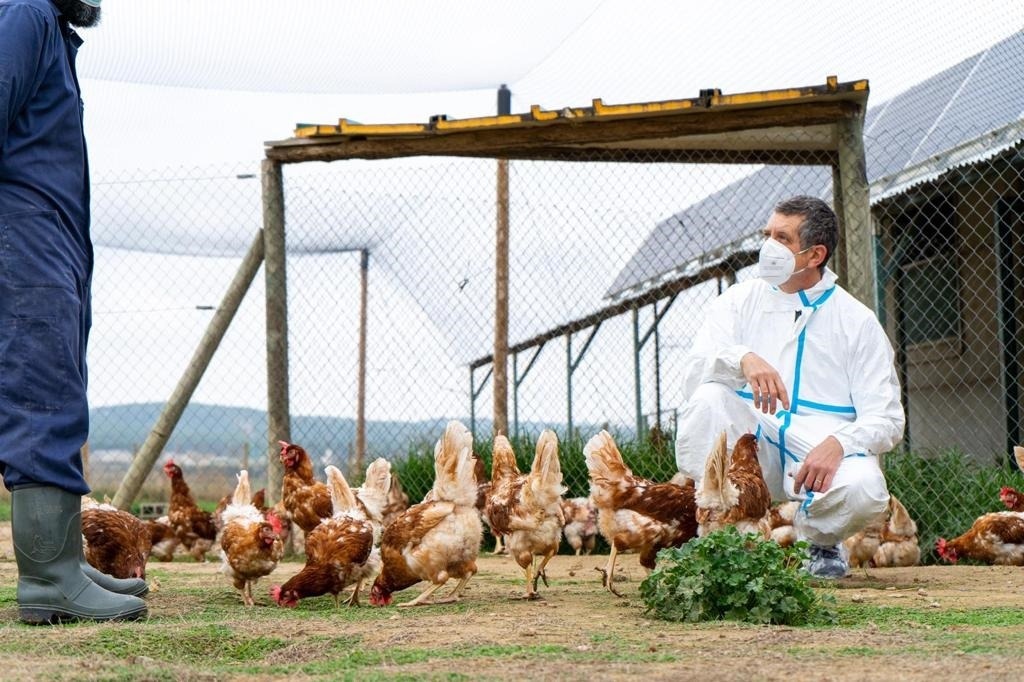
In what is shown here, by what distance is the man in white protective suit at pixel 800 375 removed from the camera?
502 centimetres

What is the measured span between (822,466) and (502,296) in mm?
5053

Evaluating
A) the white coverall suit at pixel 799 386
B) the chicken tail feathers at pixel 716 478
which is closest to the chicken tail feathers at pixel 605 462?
the white coverall suit at pixel 799 386

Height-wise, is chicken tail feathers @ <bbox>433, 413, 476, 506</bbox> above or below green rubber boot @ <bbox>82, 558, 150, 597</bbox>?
above

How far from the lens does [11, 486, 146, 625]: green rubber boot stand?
388 centimetres

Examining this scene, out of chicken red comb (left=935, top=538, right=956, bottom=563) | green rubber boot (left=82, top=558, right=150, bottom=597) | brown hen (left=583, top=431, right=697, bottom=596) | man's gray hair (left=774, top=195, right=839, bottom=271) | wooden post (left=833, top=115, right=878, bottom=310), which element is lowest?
chicken red comb (left=935, top=538, right=956, bottom=563)

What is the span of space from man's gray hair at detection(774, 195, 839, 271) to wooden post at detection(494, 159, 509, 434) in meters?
4.32

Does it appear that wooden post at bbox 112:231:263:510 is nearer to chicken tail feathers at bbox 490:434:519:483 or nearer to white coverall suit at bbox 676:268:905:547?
chicken tail feathers at bbox 490:434:519:483

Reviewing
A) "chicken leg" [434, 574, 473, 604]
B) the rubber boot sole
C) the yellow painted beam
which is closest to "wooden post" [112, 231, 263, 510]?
the yellow painted beam

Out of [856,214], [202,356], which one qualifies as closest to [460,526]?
[856,214]

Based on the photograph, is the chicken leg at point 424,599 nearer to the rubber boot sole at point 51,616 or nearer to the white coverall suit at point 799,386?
the white coverall suit at point 799,386

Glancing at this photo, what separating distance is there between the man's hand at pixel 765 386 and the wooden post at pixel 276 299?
4058 mm

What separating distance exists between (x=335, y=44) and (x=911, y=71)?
15.7ft

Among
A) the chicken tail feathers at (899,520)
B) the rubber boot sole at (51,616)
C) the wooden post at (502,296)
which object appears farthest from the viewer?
the wooden post at (502,296)

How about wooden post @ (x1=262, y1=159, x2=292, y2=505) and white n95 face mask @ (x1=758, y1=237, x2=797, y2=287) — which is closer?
white n95 face mask @ (x1=758, y1=237, x2=797, y2=287)
